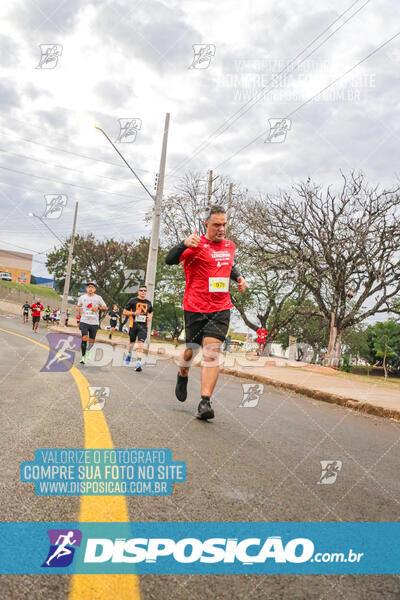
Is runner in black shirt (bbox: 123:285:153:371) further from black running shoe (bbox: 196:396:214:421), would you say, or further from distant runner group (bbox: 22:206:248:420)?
black running shoe (bbox: 196:396:214:421)

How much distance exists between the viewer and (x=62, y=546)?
162 cm

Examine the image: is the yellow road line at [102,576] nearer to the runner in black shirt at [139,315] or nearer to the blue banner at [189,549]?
the blue banner at [189,549]

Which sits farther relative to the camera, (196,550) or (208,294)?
(208,294)

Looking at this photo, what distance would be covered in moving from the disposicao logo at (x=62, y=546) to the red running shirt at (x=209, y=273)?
313 centimetres

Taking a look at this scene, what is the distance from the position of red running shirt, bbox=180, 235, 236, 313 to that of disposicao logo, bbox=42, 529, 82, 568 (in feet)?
10.3

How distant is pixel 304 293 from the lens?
33.0 m

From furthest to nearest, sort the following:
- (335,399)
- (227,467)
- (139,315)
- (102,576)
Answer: (139,315) < (335,399) < (227,467) < (102,576)

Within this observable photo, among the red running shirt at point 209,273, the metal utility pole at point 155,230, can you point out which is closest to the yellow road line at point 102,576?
the red running shirt at point 209,273

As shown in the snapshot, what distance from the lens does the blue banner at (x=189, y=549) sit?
5.07 ft

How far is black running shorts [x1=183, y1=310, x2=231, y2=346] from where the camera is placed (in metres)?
4.70

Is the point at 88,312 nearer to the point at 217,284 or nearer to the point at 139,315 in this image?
the point at 139,315

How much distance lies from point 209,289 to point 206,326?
369 mm

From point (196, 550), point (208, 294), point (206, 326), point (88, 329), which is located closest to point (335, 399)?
point (206, 326)

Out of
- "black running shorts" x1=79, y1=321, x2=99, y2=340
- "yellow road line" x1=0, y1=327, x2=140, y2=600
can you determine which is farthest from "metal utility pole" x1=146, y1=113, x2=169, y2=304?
"yellow road line" x1=0, y1=327, x2=140, y2=600
